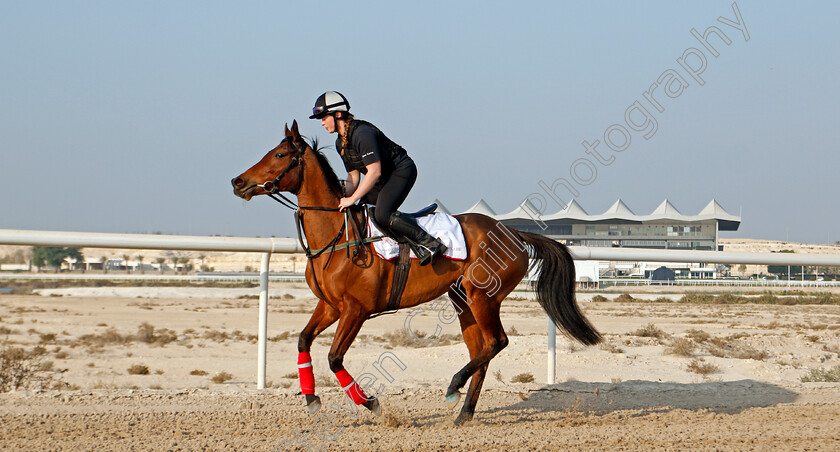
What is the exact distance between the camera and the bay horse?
501 centimetres

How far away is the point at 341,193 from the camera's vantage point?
17.7ft

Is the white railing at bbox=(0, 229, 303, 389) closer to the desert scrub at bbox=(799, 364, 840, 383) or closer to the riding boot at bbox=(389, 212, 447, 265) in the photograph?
the riding boot at bbox=(389, 212, 447, 265)

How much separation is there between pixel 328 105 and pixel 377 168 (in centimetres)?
64

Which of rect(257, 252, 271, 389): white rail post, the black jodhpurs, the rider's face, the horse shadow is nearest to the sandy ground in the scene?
the horse shadow

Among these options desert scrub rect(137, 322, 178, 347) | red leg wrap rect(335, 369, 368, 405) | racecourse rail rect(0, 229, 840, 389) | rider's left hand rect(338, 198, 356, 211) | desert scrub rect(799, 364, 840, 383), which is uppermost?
rider's left hand rect(338, 198, 356, 211)

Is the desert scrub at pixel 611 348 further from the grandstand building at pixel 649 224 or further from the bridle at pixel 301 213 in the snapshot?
the grandstand building at pixel 649 224

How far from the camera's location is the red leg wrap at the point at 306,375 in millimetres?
5020

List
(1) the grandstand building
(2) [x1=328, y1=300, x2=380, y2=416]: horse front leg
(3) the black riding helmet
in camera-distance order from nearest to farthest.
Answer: (2) [x1=328, y1=300, x2=380, y2=416]: horse front leg, (3) the black riding helmet, (1) the grandstand building

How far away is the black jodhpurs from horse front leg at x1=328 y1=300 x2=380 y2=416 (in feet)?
2.27

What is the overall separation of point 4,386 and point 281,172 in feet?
11.0

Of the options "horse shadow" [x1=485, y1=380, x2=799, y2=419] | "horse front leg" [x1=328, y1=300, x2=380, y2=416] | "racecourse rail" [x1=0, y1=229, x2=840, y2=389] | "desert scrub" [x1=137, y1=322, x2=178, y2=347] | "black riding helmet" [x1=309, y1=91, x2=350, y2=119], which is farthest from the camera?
"desert scrub" [x1=137, y1=322, x2=178, y2=347]

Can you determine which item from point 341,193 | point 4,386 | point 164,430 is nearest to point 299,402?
point 164,430

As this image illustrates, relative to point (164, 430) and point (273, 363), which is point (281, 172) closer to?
point (164, 430)

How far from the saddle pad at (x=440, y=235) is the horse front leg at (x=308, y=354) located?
2.08ft
